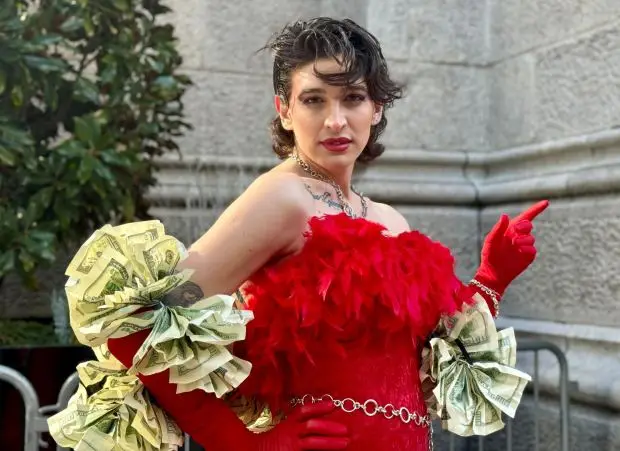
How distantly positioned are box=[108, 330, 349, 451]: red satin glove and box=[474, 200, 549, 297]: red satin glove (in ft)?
2.09

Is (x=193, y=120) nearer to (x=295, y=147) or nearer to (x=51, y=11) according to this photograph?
(x=51, y=11)

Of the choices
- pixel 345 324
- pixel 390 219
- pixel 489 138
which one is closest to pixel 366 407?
pixel 345 324

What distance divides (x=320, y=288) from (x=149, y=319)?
1.09ft

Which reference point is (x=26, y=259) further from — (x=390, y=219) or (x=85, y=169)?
(x=390, y=219)

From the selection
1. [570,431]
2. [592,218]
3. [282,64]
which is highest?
[282,64]

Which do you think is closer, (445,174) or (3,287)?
(3,287)

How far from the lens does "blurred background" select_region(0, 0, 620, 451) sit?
12.5 feet

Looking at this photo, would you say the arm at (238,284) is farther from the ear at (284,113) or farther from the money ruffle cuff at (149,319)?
the ear at (284,113)

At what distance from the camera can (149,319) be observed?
1685 millimetres

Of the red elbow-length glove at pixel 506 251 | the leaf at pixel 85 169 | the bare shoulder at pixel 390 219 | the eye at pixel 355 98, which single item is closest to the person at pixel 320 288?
the eye at pixel 355 98

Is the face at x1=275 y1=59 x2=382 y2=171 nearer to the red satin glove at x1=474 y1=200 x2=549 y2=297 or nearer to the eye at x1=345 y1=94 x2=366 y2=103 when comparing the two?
the eye at x1=345 y1=94 x2=366 y2=103

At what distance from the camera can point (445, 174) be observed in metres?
5.05

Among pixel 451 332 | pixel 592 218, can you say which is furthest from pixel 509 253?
pixel 592 218

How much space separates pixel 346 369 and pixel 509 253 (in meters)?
0.56
